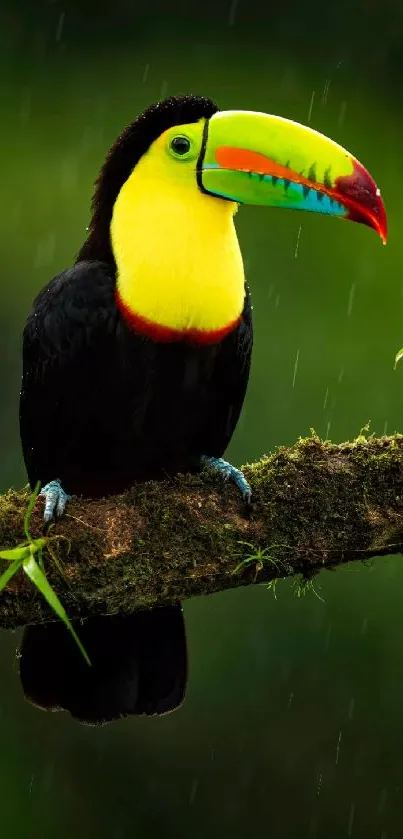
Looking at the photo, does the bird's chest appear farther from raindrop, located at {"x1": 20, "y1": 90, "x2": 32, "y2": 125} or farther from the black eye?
raindrop, located at {"x1": 20, "y1": 90, "x2": 32, "y2": 125}

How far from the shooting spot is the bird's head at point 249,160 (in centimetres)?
375

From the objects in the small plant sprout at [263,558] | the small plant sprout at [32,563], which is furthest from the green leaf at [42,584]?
the small plant sprout at [263,558]

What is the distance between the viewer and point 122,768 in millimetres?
7605

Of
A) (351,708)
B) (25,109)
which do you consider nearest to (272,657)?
(351,708)

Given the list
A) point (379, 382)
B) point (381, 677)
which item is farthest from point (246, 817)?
point (379, 382)

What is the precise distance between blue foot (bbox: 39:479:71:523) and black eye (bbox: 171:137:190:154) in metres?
0.97

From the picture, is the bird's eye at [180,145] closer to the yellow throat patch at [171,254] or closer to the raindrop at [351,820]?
the yellow throat patch at [171,254]

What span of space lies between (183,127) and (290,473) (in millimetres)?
1012

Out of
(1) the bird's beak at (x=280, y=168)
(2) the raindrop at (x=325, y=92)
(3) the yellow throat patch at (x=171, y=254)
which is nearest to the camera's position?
(1) the bird's beak at (x=280, y=168)

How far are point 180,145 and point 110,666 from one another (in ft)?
4.94

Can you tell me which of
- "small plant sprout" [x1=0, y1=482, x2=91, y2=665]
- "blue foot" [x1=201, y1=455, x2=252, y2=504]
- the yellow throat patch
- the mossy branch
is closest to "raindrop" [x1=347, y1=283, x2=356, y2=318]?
the yellow throat patch

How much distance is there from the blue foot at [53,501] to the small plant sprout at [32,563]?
124mm

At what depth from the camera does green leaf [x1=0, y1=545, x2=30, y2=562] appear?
314cm

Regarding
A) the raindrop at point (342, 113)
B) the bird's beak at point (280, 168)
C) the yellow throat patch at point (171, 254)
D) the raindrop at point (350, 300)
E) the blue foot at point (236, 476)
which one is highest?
the raindrop at point (342, 113)
